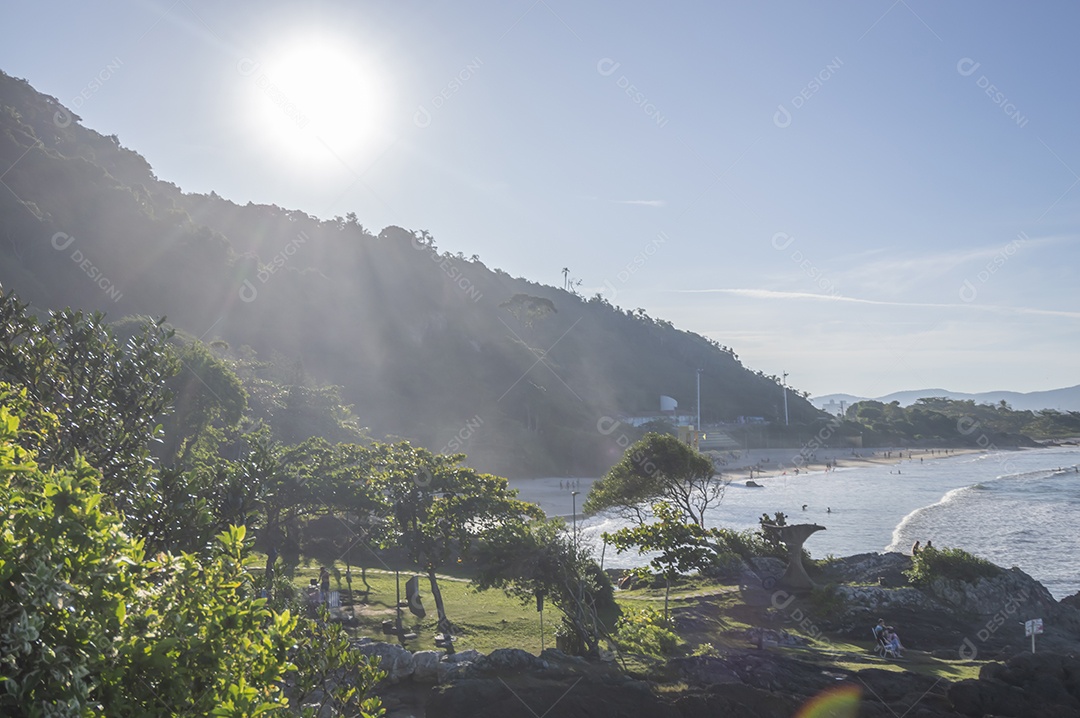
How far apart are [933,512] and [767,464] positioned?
4754cm

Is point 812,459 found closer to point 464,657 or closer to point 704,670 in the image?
point 704,670

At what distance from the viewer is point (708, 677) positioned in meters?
15.9

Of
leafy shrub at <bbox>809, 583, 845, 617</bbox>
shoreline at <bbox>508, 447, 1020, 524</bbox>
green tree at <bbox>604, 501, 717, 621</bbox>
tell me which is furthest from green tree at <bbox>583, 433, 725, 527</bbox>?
shoreline at <bbox>508, 447, 1020, 524</bbox>

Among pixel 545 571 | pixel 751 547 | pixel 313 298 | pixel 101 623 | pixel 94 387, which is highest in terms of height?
pixel 313 298

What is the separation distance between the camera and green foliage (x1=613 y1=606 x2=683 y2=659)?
18031 mm

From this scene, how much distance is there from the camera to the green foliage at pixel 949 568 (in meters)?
26.6

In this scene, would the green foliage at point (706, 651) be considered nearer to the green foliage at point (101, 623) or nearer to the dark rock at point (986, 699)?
the dark rock at point (986, 699)

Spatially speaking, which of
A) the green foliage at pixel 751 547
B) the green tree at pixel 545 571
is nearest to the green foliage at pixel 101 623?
the green tree at pixel 545 571

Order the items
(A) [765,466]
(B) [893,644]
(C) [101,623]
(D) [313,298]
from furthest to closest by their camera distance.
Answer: (A) [765,466]
(D) [313,298]
(B) [893,644]
(C) [101,623]

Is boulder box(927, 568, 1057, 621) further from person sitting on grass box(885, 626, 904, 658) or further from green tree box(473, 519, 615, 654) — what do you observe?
green tree box(473, 519, 615, 654)

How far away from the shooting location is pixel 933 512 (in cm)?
6056

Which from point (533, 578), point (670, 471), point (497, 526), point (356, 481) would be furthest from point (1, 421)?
point (670, 471)

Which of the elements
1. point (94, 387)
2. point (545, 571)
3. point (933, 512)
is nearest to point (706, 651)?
point (545, 571)

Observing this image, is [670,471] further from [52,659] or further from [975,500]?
[975,500]
